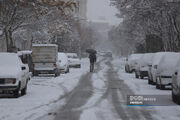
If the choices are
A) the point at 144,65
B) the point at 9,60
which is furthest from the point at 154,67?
the point at 144,65

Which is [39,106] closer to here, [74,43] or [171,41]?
[171,41]

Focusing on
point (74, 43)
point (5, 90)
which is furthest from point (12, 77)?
point (74, 43)

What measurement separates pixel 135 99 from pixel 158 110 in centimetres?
323

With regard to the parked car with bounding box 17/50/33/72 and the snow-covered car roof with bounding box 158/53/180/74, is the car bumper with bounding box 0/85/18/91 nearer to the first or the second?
the snow-covered car roof with bounding box 158/53/180/74

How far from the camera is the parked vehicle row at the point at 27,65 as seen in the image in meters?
17.5

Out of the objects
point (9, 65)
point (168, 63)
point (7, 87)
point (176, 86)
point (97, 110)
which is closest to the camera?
point (97, 110)

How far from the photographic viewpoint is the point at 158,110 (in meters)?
13.8

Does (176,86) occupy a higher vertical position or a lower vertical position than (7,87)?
higher

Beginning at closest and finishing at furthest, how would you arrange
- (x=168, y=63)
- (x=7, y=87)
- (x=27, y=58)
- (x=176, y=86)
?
1. (x=176, y=86)
2. (x=7, y=87)
3. (x=168, y=63)
4. (x=27, y=58)

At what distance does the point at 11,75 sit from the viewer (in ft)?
57.5

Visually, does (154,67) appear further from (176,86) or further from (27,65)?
(176,86)

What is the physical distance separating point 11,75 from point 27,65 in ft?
16.9

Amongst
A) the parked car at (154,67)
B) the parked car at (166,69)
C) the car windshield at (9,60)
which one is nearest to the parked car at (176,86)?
the parked car at (166,69)

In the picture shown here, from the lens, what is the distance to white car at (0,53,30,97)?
1750 centimetres
